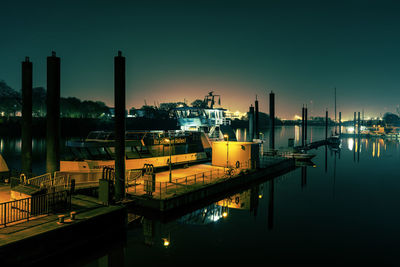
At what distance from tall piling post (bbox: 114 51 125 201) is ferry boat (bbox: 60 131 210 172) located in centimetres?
475

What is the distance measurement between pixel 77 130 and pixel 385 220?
126244 mm

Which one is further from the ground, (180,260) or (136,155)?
(136,155)

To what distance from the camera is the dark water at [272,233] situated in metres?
14.4

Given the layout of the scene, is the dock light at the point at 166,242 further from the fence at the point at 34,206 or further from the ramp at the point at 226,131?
the ramp at the point at 226,131

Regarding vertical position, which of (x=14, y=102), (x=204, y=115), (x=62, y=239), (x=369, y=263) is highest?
(x=14, y=102)

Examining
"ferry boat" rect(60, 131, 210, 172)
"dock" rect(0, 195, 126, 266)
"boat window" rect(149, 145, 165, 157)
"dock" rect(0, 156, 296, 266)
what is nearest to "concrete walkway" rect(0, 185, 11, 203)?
"dock" rect(0, 156, 296, 266)

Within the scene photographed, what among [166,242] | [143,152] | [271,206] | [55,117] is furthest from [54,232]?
[271,206]

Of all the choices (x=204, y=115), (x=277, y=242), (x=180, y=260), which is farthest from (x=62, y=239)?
(x=204, y=115)

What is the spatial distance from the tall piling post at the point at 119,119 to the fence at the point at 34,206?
10.7 ft

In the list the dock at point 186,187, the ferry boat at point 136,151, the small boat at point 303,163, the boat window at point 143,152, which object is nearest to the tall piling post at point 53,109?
the ferry boat at point 136,151

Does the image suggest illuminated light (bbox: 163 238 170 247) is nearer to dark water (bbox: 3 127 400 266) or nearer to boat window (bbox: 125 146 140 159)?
dark water (bbox: 3 127 400 266)

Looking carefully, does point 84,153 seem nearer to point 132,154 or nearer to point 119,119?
point 132,154

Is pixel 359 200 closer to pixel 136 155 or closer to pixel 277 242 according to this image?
pixel 277 242

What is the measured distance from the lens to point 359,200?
27.0 meters
